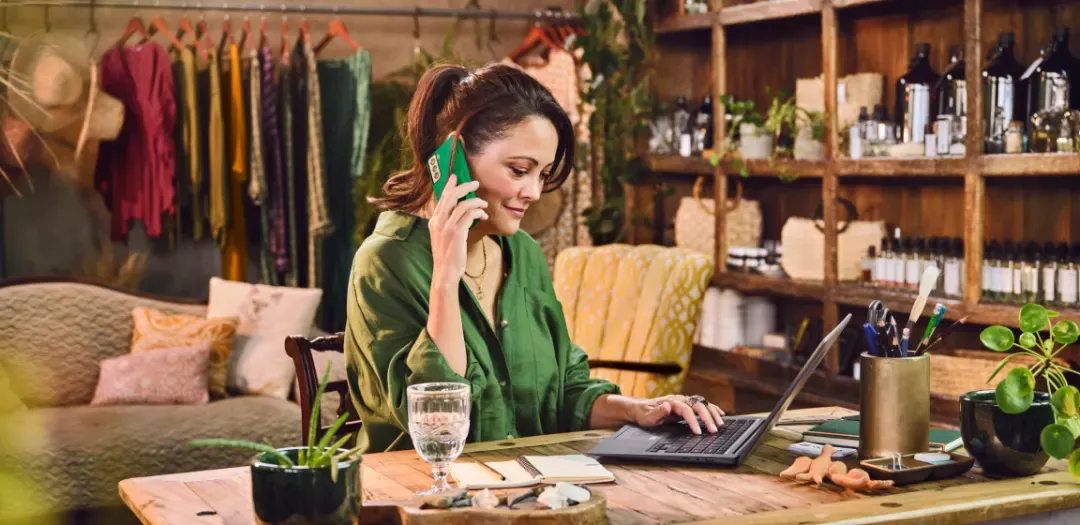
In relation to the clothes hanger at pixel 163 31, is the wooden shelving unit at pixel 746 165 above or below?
below

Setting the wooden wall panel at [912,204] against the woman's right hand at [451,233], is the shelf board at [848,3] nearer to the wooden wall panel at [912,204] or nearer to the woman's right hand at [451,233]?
the wooden wall panel at [912,204]

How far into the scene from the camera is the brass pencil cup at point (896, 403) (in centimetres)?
181

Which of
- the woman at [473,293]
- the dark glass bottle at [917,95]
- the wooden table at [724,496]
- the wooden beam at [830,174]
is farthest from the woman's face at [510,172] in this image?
the wooden beam at [830,174]

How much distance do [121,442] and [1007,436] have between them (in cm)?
309

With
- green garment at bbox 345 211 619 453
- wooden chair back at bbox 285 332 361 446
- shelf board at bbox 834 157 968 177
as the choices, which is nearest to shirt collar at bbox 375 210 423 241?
green garment at bbox 345 211 619 453

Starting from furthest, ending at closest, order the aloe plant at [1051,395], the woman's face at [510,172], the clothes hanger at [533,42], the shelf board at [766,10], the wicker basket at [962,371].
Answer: the clothes hanger at [533,42]
the shelf board at [766,10]
the wicker basket at [962,371]
the woman's face at [510,172]
the aloe plant at [1051,395]

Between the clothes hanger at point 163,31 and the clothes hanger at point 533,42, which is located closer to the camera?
the clothes hanger at point 163,31

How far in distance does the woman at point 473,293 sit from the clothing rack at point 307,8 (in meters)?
2.70

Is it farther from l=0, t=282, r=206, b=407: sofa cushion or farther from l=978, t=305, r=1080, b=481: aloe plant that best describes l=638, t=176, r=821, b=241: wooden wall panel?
l=978, t=305, r=1080, b=481: aloe plant

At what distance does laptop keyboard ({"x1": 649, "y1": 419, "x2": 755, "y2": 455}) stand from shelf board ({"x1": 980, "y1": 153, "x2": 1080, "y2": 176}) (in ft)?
5.53

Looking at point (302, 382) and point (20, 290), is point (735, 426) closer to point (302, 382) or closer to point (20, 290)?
point (302, 382)

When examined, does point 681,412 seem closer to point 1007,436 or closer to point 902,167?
point 1007,436

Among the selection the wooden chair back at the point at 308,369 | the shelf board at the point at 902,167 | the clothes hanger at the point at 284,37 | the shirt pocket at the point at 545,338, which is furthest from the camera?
the clothes hanger at the point at 284,37

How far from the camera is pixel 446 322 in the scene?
205 cm
